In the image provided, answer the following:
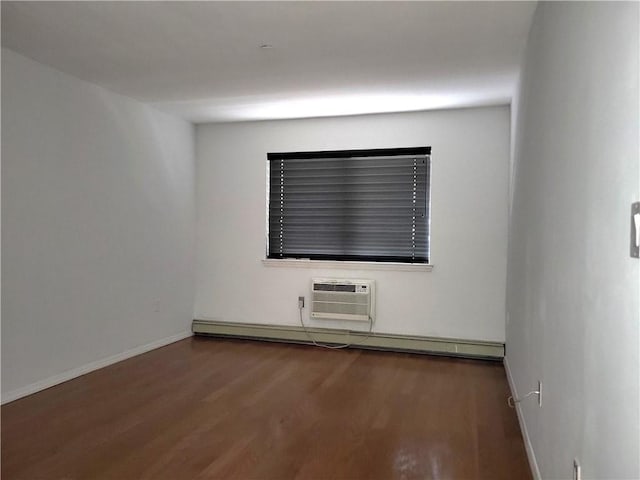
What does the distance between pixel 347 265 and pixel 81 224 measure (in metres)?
2.46

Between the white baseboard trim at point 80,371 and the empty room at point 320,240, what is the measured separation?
0.02 m

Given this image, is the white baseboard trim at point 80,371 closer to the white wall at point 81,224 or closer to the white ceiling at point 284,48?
the white wall at point 81,224

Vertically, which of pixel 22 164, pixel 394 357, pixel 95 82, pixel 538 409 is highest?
pixel 95 82

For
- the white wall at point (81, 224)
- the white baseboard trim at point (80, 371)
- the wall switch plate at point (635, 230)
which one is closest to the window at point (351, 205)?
the white wall at point (81, 224)

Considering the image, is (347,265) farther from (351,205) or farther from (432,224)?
(432,224)

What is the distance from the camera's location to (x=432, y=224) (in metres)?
4.79

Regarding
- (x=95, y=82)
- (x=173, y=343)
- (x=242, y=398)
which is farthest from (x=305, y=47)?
(x=173, y=343)

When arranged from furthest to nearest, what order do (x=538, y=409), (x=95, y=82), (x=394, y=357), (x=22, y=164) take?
(x=394, y=357)
(x=95, y=82)
(x=22, y=164)
(x=538, y=409)

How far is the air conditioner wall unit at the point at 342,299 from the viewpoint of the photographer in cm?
492

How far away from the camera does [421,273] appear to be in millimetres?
4840

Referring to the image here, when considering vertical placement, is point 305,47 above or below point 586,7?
above

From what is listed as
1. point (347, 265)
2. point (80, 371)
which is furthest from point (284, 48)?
point (80, 371)

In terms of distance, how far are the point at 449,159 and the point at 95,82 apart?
3.15m

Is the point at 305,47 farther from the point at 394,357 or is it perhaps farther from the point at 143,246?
the point at 394,357
